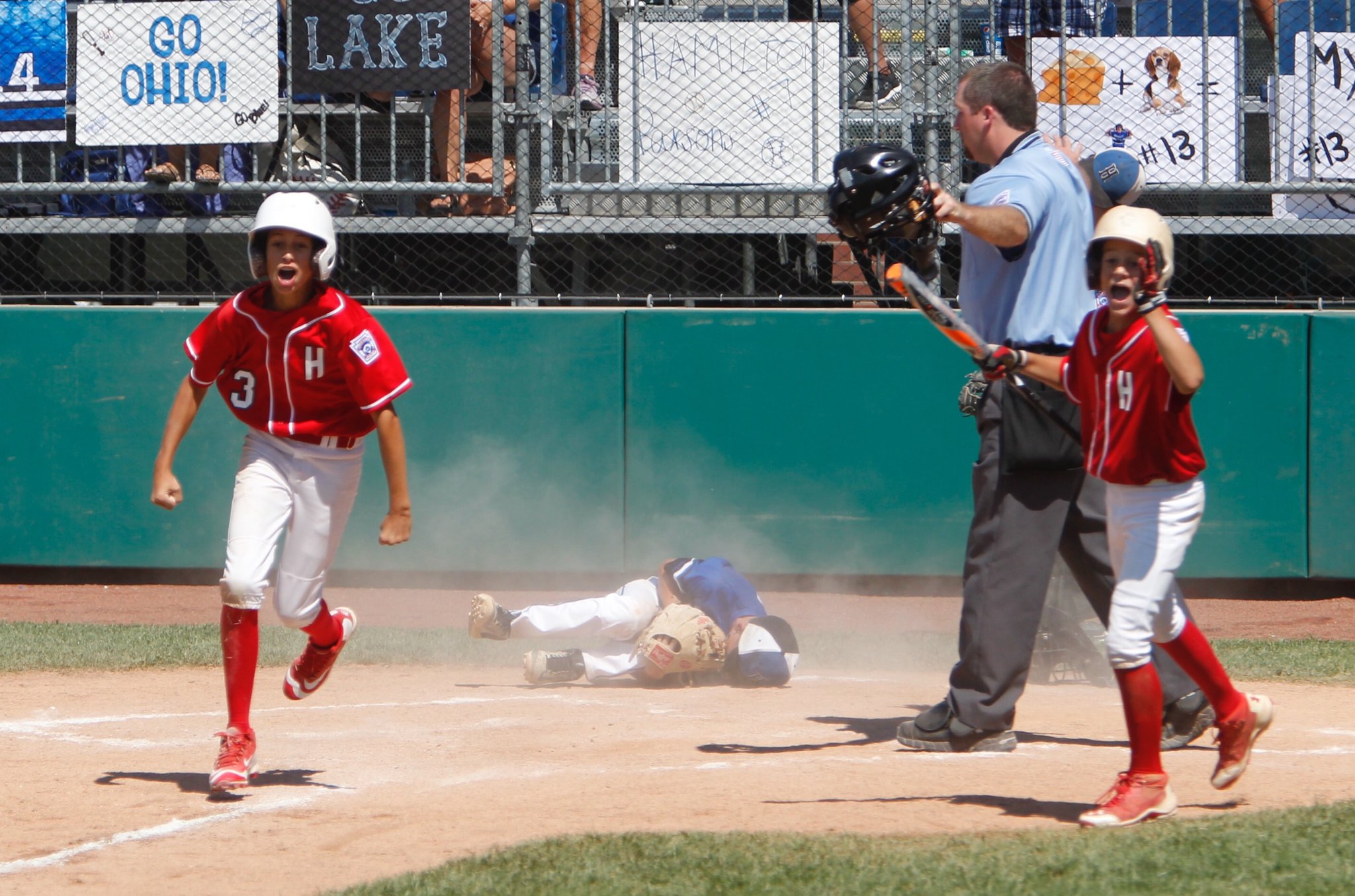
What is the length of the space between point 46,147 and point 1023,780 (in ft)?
25.1

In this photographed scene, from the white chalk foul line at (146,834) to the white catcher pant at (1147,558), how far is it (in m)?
2.35

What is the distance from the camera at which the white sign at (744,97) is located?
339 inches

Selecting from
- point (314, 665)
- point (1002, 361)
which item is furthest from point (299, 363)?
point (1002, 361)

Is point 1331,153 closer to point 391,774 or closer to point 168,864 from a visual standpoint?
point 391,774

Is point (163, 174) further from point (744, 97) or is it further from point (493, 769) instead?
point (493, 769)

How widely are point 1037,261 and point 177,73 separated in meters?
6.14

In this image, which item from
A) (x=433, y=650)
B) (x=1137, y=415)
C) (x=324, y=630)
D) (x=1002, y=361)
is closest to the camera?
(x=1137, y=415)

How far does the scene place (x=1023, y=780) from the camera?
14.6 feet

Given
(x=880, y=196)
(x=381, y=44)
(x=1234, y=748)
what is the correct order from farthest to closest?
(x=381, y=44), (x=880, y=196), (x=1234, y=748)

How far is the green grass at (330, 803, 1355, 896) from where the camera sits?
10.6 ft

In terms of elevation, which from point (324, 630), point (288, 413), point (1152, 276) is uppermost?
point (1152, 276)

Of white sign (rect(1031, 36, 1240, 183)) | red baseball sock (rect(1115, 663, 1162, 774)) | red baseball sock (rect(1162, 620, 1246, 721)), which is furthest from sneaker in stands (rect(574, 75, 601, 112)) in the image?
red baseball sock (rect(1115, 663, 1162, 774))

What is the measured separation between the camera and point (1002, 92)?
4.85 metres

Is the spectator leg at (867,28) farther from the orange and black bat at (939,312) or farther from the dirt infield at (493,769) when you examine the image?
the orange and black bat at (939,312)
